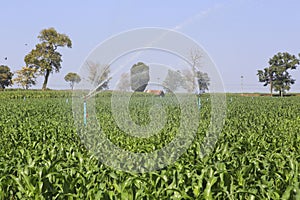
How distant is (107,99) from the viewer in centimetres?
2959

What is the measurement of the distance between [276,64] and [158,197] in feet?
349

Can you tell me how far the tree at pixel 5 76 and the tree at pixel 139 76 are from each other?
93.6 m

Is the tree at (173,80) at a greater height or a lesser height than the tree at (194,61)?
lesser

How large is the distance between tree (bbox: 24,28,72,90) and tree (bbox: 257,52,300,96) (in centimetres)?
4849

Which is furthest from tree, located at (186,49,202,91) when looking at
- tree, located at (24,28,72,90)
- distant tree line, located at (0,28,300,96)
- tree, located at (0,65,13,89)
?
tree, located at (0,65,13,89)

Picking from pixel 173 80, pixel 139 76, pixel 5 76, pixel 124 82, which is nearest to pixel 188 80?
pixel 173 80

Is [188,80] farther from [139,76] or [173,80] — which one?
[139,76]

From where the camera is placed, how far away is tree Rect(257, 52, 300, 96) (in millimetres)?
99812

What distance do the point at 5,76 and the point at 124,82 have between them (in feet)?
308

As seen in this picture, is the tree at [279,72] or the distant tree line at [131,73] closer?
the distant tree line at [131,73]

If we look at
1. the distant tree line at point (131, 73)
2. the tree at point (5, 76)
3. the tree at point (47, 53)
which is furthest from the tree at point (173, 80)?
the tree at point (5, 76)

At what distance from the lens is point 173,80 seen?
7.96 metres

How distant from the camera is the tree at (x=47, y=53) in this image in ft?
250

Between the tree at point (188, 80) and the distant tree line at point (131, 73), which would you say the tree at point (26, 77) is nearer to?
the distant tree line at point (131, 73)
